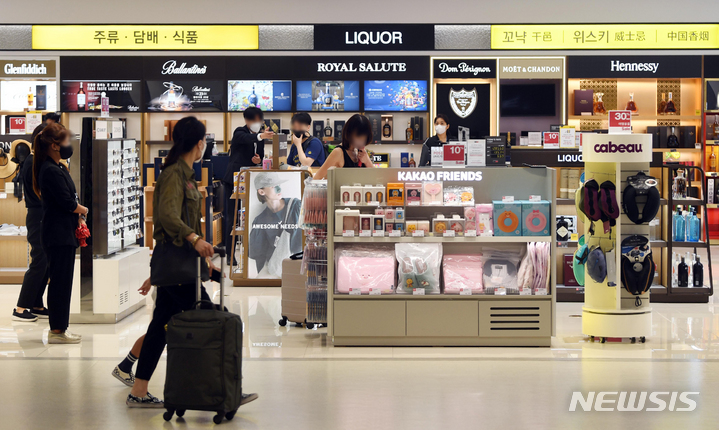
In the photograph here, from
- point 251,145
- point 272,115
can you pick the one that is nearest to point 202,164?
point 251,145

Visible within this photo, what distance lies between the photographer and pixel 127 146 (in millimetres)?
6477

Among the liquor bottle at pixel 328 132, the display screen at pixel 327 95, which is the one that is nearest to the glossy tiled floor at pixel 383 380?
the liquor bottle at pixel 328 132

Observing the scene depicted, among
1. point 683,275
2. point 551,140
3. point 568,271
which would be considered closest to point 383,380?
point 568,271

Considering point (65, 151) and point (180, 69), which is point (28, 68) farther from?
point (65, 151)

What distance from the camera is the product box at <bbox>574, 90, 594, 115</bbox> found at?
11156 millimetres

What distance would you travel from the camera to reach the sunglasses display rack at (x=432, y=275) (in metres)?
5.41

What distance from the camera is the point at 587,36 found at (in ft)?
36.5

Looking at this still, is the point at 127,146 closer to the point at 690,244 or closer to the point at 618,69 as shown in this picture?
the point at 690,244

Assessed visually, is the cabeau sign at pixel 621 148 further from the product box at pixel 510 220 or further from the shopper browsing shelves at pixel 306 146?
the shopper browsing shelves at pixel 306 146

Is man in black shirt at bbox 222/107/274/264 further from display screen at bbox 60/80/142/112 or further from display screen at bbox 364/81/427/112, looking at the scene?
display screen at bbox 60/80/142/112

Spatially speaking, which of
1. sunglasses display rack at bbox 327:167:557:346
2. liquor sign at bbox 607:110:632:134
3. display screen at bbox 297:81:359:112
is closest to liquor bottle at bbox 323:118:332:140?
display screen at bbox 297:81:359:112

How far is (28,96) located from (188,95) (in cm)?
235

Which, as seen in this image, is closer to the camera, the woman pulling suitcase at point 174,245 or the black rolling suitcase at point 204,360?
the black rolling suitcase at point 204,360

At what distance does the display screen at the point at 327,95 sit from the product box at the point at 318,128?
18 cm
